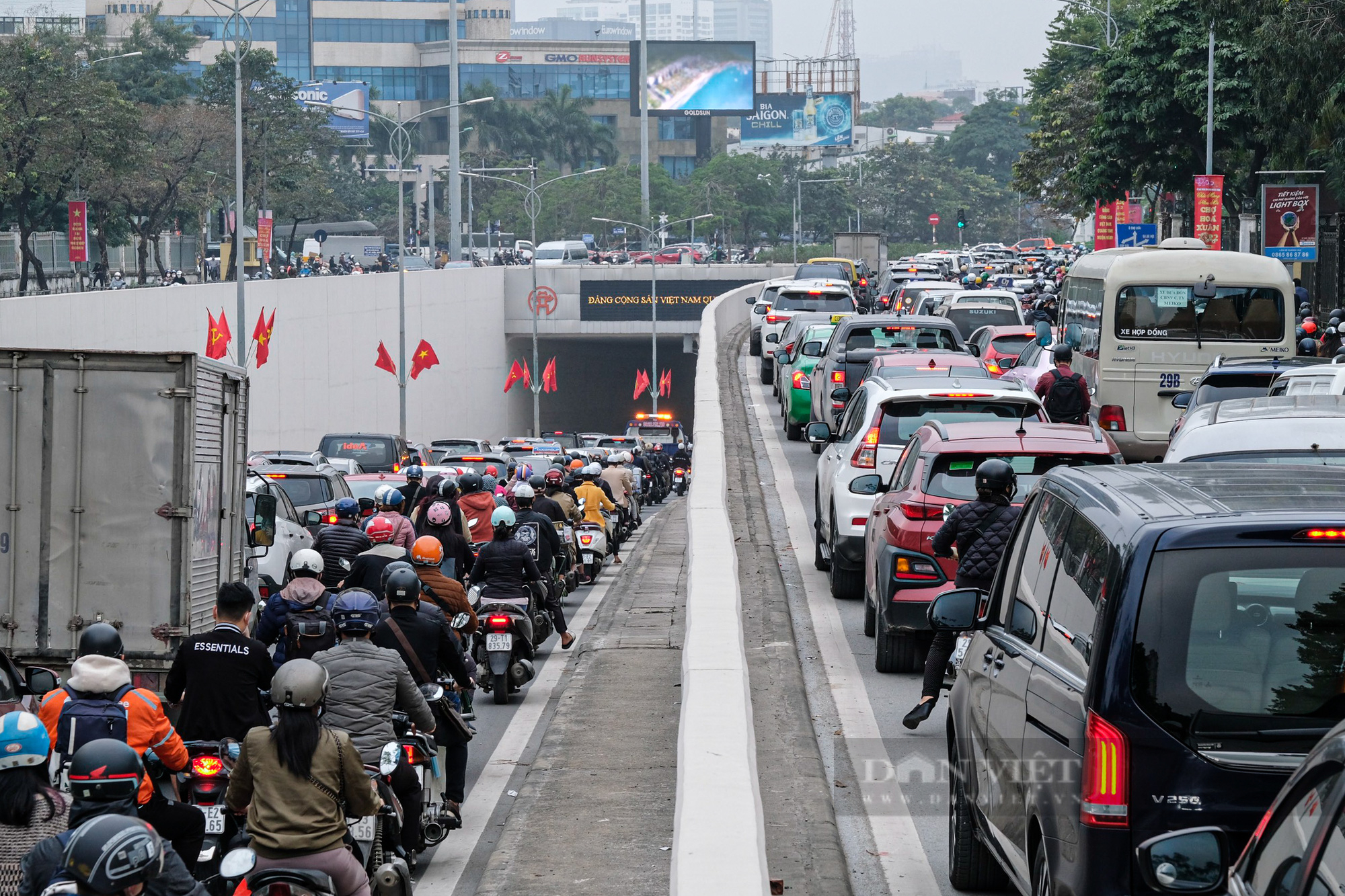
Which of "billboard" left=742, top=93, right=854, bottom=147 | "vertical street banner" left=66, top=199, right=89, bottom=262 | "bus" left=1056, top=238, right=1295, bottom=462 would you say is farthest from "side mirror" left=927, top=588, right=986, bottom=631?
"billboard" left=742, top=93, right=854, bottom=147

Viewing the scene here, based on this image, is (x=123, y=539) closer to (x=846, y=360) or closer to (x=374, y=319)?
(x=846, y=360)

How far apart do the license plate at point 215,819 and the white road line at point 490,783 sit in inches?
57.1

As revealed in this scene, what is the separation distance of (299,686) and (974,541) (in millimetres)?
4716

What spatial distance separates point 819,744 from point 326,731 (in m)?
4.20

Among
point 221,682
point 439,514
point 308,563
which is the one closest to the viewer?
point 221,682

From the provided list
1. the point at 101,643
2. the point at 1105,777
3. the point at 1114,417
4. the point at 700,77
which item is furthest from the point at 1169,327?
the point at 700,77

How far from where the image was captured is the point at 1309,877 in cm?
340

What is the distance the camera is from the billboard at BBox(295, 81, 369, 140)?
135 m

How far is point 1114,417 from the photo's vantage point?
21.2m

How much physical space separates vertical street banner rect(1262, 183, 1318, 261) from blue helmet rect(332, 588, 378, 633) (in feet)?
103

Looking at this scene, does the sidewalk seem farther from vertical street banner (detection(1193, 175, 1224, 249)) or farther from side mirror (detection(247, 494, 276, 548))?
vertical street banner (detection(1193, 175, 1224, 249))

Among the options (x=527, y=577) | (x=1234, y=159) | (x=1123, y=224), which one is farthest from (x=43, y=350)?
(x=1234, y=159)

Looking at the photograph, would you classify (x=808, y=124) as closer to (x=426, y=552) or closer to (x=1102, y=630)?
(x=426, y=552)

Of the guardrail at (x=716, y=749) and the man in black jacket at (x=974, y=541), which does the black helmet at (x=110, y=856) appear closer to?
the guardrail at (x=716, y=749)
